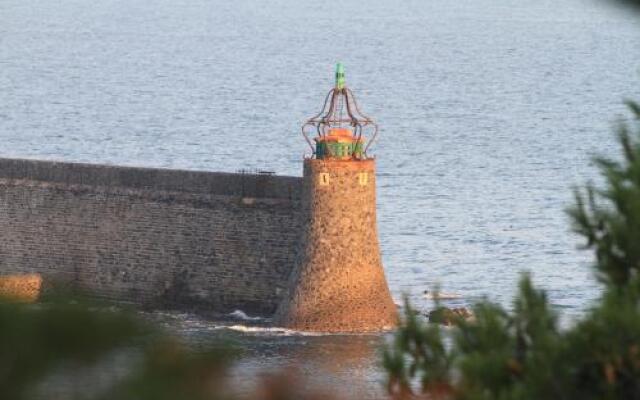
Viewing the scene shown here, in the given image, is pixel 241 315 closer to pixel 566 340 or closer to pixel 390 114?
pixel 566 340

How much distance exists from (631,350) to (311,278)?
19.1 m

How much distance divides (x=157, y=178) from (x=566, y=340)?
Answer: 23.0m

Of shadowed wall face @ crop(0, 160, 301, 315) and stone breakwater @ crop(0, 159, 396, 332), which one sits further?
shadowed wall face @ crop(0, 160, 301, 315)

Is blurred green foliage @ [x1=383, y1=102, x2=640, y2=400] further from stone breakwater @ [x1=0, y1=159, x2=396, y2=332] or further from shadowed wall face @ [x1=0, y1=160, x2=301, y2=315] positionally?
shadowed wall face @ [x1=0, y1=160, x2=301, y2=315]

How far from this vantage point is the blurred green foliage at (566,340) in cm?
849

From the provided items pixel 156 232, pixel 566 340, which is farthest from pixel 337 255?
pixel 566 340

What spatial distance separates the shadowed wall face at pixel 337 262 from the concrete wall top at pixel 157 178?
76.6 inches

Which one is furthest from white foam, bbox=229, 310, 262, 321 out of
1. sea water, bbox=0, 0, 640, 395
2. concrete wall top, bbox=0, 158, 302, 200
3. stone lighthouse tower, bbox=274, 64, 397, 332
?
concrete wall top, bbox=0, 158, 302, 200

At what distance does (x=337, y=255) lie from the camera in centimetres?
2752

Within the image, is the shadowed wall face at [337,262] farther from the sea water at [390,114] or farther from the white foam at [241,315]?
the white foam at [241,315]

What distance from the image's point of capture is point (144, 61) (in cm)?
11431

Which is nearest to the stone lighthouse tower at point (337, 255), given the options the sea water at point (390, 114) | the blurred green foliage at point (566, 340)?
the sea water at point (390, 114)

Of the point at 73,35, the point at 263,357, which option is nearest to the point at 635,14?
the point at 263,357

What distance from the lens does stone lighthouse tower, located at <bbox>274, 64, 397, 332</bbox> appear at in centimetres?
2744
